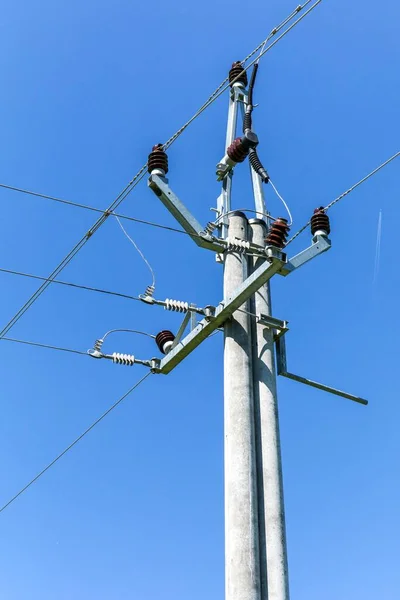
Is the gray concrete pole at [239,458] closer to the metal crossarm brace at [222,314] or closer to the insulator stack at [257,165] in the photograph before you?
the metal crossarm brace at [222,314]

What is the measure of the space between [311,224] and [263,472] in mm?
2785

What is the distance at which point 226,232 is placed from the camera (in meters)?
8.88

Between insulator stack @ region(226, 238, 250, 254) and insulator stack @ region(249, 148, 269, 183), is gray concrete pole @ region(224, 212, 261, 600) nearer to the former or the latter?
insulator stack @ region(226, 238, 250, 254)

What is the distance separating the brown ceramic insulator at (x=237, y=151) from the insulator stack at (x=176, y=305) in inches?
67.0

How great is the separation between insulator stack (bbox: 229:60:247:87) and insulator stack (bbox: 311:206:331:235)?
2153 millimetres

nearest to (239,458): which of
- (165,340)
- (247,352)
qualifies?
(247,352)

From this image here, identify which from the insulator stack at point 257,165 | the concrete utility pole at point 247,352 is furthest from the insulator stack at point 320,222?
the insulator stack at point 257,165

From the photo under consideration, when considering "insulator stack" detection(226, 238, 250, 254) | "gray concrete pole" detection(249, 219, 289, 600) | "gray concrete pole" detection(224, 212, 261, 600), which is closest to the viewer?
"gray concrete pole" detection(224, 212, 261, 600)

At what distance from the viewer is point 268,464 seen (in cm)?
749

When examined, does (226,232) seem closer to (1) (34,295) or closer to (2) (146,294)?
(2) (146,294)

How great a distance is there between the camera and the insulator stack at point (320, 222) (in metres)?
8.74

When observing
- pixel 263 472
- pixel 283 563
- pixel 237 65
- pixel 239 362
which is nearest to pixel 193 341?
pixel 239 362

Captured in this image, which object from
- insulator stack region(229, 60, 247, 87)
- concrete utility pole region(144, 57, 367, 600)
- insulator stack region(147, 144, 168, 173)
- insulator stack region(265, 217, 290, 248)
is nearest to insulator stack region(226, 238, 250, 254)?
concrete utility pole region(144, 57, 367, 600)

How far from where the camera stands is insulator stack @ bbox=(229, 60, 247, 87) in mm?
10016
